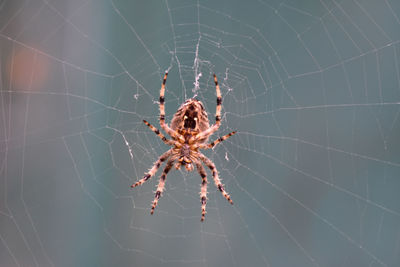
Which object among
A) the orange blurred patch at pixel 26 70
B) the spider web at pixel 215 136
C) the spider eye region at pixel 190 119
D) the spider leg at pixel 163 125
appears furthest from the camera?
the orange blurred patch at pixel 26 70

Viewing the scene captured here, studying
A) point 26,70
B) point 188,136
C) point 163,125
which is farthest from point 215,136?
point 26,70

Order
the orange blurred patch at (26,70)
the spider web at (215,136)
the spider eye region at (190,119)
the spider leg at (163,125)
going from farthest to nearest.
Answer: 1. the orange blurred patch at (26,70)
2. the spider web at (215,136)
3. the spider leg at (163,125)
4. the spider eye region at (190,119)

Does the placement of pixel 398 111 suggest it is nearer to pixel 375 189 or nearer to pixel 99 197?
pixel 375 189

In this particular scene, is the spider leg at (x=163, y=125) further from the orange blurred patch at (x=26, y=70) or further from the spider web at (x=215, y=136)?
the orange blurred patch at (x=26, y=70)

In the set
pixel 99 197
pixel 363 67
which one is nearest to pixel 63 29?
pixel 99 197

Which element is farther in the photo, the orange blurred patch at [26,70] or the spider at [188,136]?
the orange blurred patch at [26,70]

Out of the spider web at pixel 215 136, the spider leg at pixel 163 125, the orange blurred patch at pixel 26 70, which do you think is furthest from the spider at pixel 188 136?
the orange blurred patch at pixel 26 70

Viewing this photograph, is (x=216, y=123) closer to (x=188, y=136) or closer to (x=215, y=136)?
(x=188, y=136)

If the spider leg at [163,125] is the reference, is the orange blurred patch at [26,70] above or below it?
above
